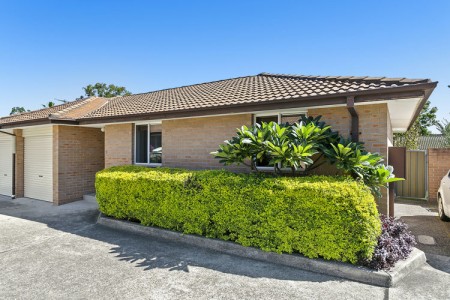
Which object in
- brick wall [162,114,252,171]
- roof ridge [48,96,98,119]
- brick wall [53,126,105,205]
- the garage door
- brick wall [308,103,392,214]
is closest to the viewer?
brick wall [308,103,392,214]

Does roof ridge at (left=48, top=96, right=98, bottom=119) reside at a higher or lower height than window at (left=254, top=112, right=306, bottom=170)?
higher

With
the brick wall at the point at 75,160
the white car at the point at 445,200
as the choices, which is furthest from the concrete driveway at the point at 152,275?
the brick wall at the point at 75,160

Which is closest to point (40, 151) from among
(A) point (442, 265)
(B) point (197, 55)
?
(B) point (197, 55)

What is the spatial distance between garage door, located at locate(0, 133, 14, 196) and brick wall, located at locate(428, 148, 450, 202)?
18.9 m

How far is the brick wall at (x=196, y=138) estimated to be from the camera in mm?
7832

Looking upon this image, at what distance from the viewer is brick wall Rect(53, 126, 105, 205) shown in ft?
34.0

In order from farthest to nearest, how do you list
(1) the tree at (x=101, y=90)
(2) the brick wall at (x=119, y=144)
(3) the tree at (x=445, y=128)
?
(1) the tree at (x=101, y=90)
(3) the tree at (x=445, y=128)
(2) the brick wall at (x=119, y=144)

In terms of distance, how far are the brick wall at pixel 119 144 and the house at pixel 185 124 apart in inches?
1.5

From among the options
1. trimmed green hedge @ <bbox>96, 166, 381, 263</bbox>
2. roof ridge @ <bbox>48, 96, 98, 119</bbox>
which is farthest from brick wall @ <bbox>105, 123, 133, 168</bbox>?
trimmed green hedge @ <bbox>96, 166, 381, 263</bbox>

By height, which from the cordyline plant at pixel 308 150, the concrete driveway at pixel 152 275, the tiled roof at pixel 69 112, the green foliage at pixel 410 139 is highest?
the tiled roof at pixel 69 112

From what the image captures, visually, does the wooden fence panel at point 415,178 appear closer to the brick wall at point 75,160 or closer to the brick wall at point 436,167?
the brick wall at point 436,167

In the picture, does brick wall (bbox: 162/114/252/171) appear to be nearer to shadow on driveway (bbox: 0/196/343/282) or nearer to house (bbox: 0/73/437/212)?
house (bbox: 0/73/437/212)

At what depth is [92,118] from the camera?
32.7 feet

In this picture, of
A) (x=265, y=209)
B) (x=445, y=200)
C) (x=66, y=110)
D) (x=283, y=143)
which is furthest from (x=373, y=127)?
(x=66, y=110)
